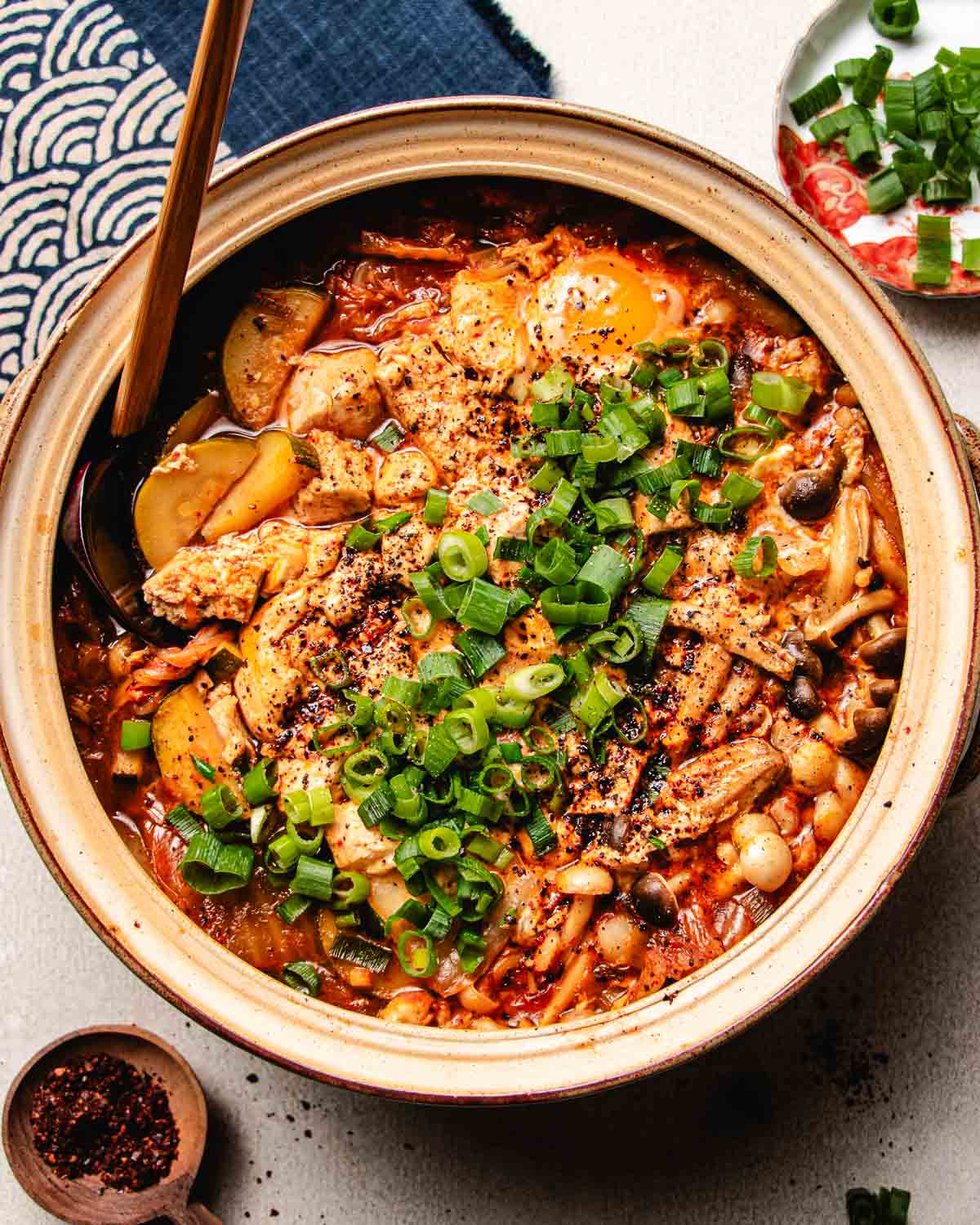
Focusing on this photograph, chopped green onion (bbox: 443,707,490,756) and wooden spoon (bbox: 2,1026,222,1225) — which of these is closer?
chopped green onion (bbox: 443,707,490,756)

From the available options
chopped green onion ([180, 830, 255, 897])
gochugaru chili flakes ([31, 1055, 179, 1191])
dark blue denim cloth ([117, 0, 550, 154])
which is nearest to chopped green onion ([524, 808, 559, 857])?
chopped green onion ([180, 830, 255, 897])

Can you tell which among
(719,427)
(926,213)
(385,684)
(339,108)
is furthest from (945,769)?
(339,108)

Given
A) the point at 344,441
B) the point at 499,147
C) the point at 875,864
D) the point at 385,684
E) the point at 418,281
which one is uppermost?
the point at 499,147

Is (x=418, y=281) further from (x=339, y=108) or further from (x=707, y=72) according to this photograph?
(x=707, y=72)

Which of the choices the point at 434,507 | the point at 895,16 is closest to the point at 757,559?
the point at 434,507

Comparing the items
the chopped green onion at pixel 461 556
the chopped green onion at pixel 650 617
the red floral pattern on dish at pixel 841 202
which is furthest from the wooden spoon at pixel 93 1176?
the red floral pattern on dish at pixel 841 202

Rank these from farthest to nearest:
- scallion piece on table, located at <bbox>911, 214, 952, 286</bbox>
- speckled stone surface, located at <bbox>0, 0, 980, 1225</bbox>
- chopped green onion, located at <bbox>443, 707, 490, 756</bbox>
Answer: scallion piece on table, located at <bbox>911, 214, 952, 286</bbox>
speckled stone surface, located at <bbox>0, 0, 980, 1225</bbox>
chopped green onion, located at <bbox>443, 707, 490, 756</bbox>

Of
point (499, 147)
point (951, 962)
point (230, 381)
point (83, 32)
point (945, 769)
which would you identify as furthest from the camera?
point (83, 32)

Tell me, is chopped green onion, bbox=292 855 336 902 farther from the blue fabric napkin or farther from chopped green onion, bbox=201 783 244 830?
the blue fabric napkin
